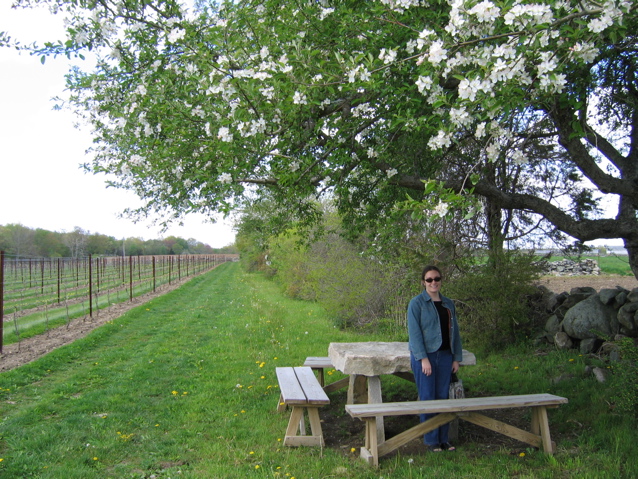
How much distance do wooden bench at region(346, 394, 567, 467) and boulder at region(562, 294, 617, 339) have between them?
11.0ft

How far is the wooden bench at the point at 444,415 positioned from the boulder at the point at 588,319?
11.0 ft

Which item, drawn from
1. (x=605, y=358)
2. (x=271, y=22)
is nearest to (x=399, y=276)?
(x=605, y=358)

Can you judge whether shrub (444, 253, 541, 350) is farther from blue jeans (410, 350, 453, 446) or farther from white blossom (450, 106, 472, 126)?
white blossom (450, 106, 472, 126)

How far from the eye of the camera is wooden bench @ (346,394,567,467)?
4.21 m

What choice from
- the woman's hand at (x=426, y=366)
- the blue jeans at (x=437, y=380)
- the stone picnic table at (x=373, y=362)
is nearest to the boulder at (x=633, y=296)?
the stone picnic table at (x=373, y=362)

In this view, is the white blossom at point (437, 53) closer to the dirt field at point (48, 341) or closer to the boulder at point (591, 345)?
the boulder at point (591, 345)

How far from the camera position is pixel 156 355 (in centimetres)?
912

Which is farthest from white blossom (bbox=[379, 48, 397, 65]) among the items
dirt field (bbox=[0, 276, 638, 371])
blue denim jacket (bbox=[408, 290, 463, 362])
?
A: dirt field (bbox=[0, 276, 638, 371])

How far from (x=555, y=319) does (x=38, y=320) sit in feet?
42.3

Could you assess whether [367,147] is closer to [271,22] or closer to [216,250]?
[271,22]

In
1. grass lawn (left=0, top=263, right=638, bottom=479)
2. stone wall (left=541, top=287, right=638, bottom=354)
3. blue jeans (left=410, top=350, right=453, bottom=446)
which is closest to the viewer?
grass lawn (left=0, top=263, right=638, bottom=479)

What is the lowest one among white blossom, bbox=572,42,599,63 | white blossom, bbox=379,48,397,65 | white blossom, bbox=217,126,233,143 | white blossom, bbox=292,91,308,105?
white blossom, bbox=217,126,233,143

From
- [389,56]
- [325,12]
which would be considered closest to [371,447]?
[389,56]

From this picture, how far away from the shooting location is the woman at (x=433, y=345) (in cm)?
464
